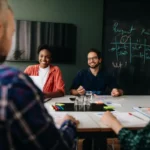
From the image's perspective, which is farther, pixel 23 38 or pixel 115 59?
pixel 115 59

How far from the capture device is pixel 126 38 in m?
3.79

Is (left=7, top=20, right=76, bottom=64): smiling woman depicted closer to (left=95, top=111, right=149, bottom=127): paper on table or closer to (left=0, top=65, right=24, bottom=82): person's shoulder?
(left=95, top=111, right=149, bottom=127): paper on table

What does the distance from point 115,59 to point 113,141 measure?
1496mm

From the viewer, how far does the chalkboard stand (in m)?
3.79

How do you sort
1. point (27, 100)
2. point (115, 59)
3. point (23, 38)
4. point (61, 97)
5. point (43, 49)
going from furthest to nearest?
1. point (115, 59)
2. point (23, 38)
3. point (43, 49)
4. point (61, 97)
5. point (27, 100)

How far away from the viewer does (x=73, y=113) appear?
1.81 m

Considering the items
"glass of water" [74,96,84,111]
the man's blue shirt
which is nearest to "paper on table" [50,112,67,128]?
"glass of water" [74,96,84,111]

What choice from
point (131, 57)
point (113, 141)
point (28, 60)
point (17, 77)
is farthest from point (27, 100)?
point (131, 57)

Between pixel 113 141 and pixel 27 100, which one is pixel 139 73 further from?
pixel 27 100

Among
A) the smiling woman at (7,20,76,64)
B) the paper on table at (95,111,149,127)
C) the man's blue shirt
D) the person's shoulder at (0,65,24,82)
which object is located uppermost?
the smiling woman at (7,20,76,64)

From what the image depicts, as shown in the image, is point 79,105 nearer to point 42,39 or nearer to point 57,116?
point 57,116

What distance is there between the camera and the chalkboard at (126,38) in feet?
12.4

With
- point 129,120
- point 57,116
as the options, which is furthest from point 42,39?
point 129,120

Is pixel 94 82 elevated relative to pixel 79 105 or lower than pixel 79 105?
elevated
